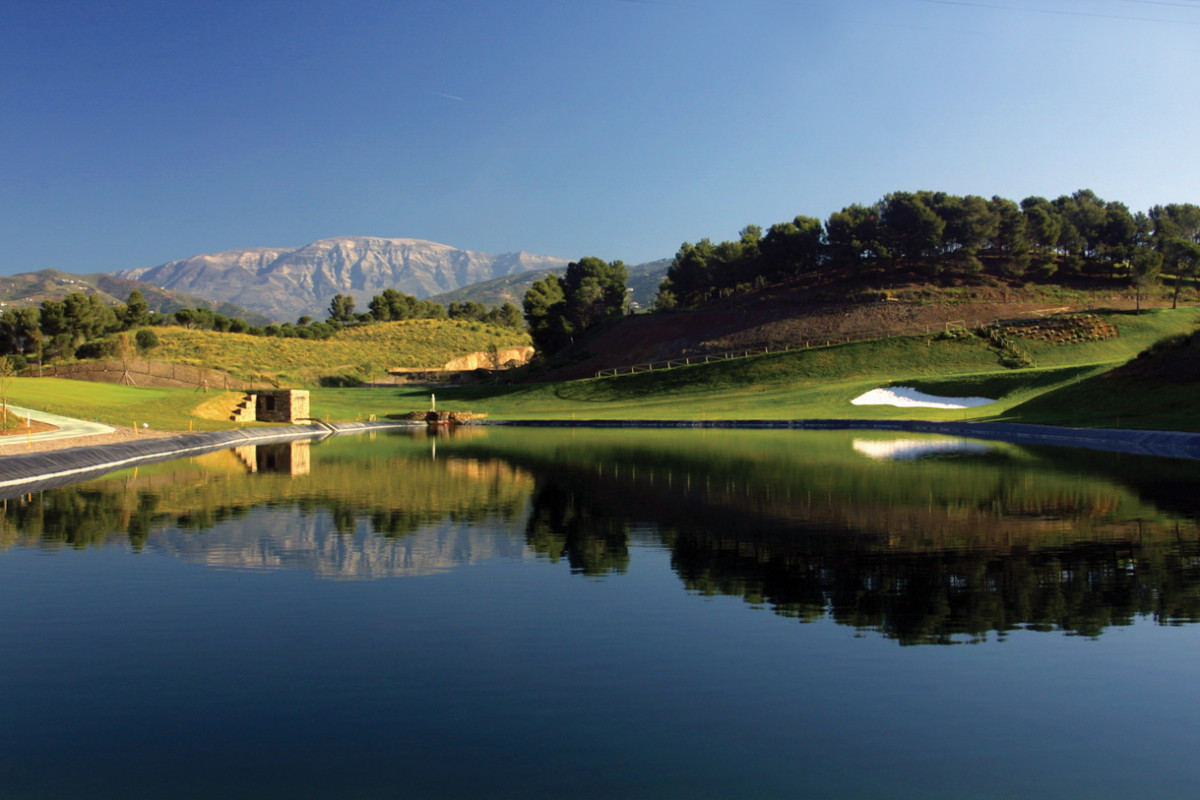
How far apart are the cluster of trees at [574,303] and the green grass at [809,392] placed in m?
27.0

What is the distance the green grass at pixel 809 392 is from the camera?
44062 mm

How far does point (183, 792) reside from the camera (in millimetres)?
5727

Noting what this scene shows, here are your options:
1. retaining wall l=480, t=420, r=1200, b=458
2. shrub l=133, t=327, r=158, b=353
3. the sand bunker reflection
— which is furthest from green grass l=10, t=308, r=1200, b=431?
shrub l=133, t=327, r=158, b=353

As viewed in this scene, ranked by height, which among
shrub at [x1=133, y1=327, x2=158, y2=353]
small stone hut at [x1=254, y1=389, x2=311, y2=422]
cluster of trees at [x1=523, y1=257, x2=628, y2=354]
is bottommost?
small stone hut at [x1=254, y1=389, x2=311, y2=422]

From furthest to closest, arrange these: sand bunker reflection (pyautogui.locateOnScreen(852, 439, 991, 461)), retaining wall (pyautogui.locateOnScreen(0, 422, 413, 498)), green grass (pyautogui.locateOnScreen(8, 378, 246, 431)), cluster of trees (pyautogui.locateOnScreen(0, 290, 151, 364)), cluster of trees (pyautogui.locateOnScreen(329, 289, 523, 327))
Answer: cluster of trees (pyautogui.locateOnScreen(329, 289, 523, 327))
cluster of trees (pyautogui.locateOnScreen(0, 290, 151, 364))
green grass (pyautogui.locateOnScreen(8, 378, 246, 431))
sand bunker reflection (pyautogui.locateOnScreen(852, 439, 991, 461))
retaining wall (pyautogui.locateOnScreen(0, 422, 413, 498))

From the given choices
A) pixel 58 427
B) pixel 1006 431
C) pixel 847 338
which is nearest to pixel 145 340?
pixel 58 427

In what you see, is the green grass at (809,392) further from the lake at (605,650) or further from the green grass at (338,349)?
the lake at (605,650)

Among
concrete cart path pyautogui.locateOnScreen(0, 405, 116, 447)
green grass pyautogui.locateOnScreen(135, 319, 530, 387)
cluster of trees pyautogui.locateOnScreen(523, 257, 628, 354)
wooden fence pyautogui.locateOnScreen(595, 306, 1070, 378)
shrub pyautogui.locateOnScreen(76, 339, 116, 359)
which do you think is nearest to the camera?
Result: concrete cart path pyautogui.locateOnScreen(0, 405, 116, 447)

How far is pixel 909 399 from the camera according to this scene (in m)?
62.3

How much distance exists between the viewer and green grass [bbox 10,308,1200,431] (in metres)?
44.1

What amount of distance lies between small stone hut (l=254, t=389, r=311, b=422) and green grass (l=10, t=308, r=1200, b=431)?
14.1 ft

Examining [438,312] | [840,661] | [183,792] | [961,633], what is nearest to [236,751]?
[183,792]

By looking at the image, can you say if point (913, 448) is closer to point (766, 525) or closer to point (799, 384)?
point (766, 525)

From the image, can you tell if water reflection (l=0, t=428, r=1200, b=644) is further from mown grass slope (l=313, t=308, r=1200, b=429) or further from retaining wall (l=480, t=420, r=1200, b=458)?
mown grass slope (l=313, t=308, r=1200, b=429)
